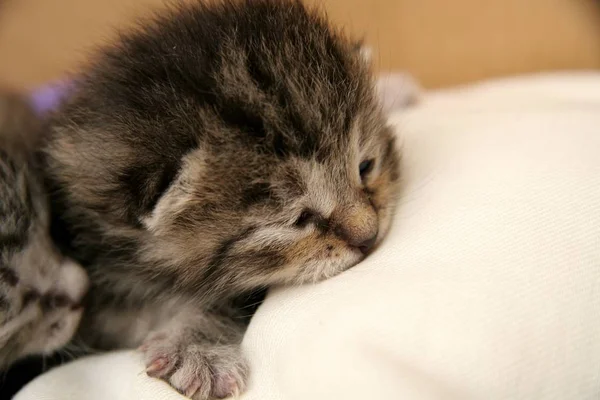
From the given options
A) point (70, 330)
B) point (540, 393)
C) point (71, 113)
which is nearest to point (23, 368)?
point (70, 330)


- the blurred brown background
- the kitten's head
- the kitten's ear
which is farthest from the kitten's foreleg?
the blurred brown background

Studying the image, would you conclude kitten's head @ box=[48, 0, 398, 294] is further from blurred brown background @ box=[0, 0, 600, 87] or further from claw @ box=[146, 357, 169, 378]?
blurred brown background @ box=[0, 0, 600, 87]

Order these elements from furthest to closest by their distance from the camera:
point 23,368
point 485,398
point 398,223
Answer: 1. point 23,368
2. point 398,223
3. point 485,398

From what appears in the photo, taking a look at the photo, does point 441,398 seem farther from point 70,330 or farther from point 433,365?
point 70,330

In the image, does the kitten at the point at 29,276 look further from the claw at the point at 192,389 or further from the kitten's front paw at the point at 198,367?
the claw at the point at 192,389

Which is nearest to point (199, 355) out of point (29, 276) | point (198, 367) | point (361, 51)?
point (198, 367)

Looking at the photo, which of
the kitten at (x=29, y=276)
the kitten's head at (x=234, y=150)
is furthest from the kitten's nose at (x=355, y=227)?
the kitten at (x=29, y=276)
